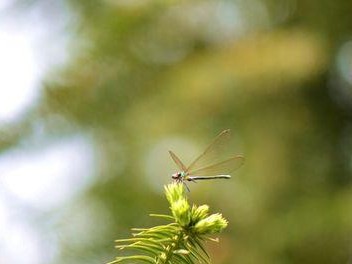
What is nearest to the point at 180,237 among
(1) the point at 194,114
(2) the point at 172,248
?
(2) the point at 172,248

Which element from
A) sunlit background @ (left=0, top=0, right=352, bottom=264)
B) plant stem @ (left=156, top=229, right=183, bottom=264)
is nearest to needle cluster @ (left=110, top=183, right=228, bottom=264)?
plant stem @ (left=156, top=229, right=183, bottom=264)

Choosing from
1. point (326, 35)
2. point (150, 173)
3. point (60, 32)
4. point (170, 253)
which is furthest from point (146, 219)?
point (170, 253)

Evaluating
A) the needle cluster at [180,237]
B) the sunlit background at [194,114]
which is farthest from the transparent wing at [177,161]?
the sunlit background at [194,114]

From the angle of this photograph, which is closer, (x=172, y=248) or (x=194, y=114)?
(x=172, y=248)

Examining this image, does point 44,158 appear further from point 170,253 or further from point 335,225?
point 170,253

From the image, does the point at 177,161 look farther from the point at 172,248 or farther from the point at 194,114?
the point at 194,114

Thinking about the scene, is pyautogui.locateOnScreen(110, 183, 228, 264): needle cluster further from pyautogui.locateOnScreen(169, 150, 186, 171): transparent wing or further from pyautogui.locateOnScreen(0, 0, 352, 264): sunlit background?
pyautogui.locateOnScreen(0, 0, 352, 264): sunlit background

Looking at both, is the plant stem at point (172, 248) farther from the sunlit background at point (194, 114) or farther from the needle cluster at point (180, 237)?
the sunlit background at point (194, 114)
